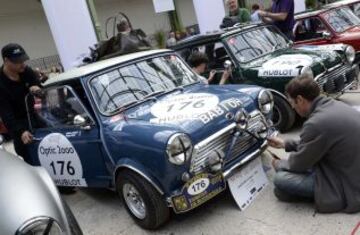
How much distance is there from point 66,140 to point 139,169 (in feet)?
4.37

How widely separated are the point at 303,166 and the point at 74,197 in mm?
3272

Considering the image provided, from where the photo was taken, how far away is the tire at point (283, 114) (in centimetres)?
571

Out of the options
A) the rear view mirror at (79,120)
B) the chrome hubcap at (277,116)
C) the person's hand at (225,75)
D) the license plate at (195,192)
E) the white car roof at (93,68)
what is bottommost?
the chrome hubcap at (277,116)

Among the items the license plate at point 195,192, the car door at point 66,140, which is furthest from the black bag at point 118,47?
the license plate at point 195,192

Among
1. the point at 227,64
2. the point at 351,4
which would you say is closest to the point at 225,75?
the point at 227,64

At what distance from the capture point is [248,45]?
652cm

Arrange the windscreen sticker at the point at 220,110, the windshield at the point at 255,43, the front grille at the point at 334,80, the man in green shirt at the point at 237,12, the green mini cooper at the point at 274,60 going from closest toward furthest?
the windscreen sticker at the point at 220,110, the green mini cooper at the point at 274,60, the front grille at the point at 334,80, the windshield at the point at 255,43, the man in green shirt at the point at 237,12

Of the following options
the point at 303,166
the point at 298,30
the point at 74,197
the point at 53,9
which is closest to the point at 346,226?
the point at 303,166

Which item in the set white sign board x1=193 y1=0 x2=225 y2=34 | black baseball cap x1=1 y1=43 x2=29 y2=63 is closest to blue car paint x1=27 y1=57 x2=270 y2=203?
black baseball cap x1=1 y1=43 x2=29 y2=63

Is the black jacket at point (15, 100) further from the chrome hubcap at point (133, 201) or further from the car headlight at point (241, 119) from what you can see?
the car headlight at point (241, 119)

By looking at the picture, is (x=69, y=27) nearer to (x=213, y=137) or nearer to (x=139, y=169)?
(x=139, y=169)

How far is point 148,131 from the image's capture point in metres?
3.79

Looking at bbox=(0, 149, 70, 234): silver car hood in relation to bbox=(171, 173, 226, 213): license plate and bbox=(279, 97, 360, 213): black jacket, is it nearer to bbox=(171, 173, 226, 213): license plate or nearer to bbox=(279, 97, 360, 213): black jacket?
bbox=(171, 173, 226, 213): license plate

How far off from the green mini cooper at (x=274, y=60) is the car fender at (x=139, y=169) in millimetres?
2570
